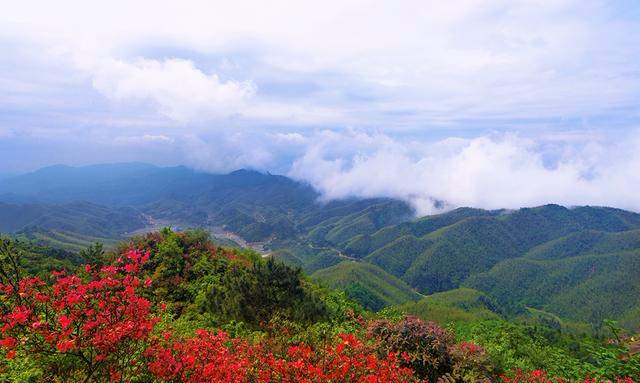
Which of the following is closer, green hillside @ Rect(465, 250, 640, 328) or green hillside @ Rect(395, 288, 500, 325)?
green hillside @ Rect(395, 288, 500, 325)

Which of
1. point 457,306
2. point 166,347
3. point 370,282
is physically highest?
point 166,347

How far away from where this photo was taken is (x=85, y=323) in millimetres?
6367

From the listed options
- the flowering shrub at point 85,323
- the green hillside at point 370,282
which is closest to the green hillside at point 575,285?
the green hillside at point 370,282

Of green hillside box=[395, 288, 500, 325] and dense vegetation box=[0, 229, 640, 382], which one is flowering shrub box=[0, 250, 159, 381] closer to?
dense vegetation box=[0, 229, 640, 382]

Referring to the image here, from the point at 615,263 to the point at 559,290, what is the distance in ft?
100.0

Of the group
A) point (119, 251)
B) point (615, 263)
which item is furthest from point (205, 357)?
point (615, 263)

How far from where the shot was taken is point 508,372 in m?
12.8

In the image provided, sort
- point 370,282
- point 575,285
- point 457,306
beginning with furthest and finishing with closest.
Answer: point 575,285, point 370,282, point 457,306

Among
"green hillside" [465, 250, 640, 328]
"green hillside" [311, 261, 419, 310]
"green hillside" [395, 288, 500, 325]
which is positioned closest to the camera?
"green hillside" [395, 288, 500, 325]

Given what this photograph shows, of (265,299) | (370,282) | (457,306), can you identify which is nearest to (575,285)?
(457,306)

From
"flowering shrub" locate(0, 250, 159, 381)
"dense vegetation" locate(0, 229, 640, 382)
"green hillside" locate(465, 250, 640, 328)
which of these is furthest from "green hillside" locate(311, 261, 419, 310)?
"flowering shrub" locate(0, 250, 159, 381)

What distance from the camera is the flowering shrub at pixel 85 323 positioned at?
632 centimetres

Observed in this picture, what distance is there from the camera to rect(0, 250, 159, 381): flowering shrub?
6.32 meters

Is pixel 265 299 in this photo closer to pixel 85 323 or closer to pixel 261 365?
pixel 261 365
